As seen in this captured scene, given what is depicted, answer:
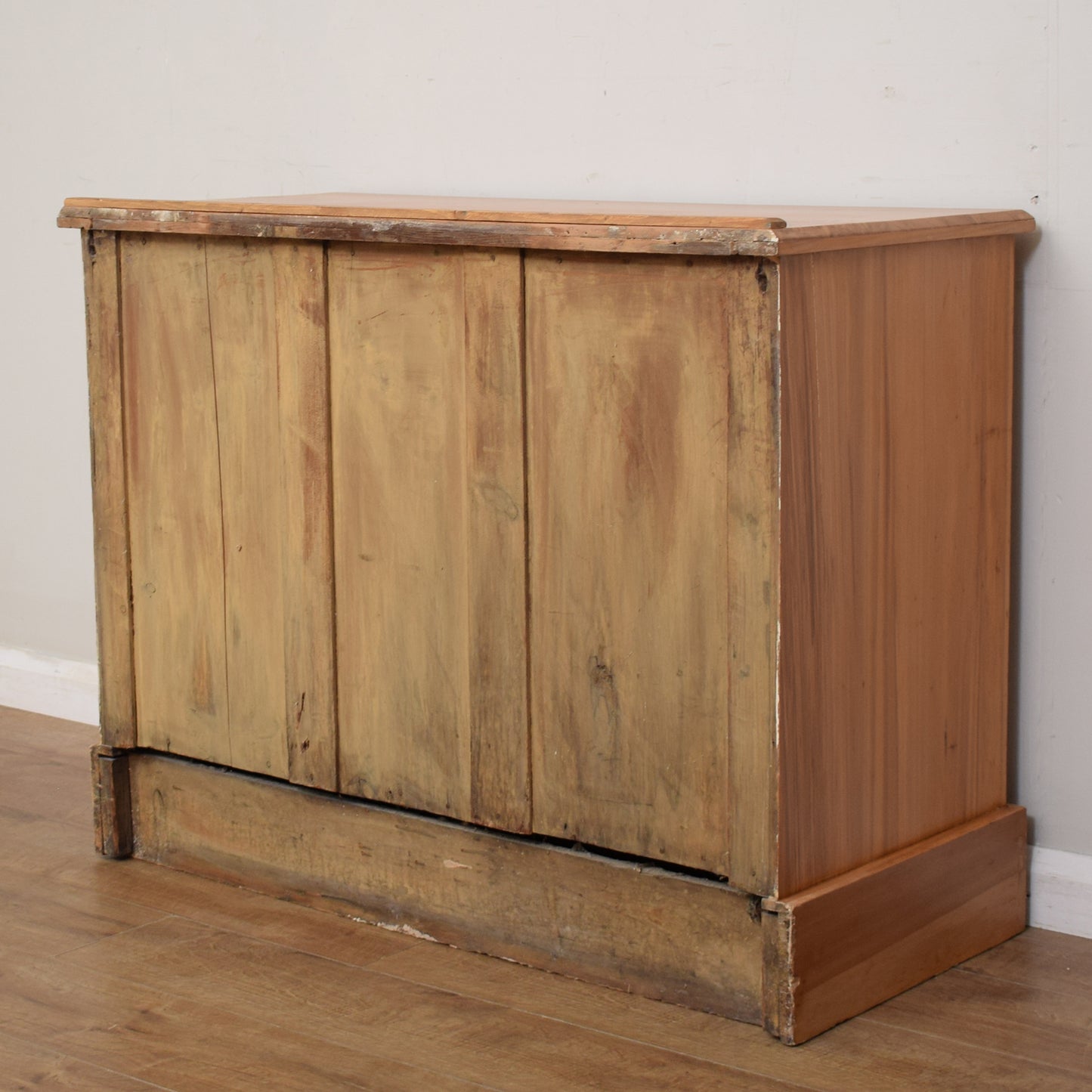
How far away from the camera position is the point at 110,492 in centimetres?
300

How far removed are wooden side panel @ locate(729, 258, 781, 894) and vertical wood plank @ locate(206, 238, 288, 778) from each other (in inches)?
31.9

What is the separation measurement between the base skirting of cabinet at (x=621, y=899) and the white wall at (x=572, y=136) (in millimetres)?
266

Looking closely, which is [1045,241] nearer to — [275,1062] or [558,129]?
[558,129]

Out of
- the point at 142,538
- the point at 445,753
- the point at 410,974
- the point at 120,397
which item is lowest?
the point at 410,974

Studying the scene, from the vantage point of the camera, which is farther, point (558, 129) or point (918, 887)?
point (558, 129)

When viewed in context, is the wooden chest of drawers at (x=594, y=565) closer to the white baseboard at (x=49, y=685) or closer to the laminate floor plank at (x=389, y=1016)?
the laminate floor plank at (x=389, y=1016)

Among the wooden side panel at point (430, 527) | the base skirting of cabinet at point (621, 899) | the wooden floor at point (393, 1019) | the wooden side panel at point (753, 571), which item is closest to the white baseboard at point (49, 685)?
the base skirting of cabinet at point (621, 899)

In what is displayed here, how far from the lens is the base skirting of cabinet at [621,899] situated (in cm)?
239

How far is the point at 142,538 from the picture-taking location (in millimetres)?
2984

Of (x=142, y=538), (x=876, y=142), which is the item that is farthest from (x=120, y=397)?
(x=876, y=142)

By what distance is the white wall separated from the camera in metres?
2.63

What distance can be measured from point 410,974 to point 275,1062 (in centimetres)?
32

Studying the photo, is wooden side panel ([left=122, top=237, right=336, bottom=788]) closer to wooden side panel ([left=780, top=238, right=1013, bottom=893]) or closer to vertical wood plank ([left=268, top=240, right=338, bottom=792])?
vertical wood plank ([left=268, top=240, right=338, bottom=792])

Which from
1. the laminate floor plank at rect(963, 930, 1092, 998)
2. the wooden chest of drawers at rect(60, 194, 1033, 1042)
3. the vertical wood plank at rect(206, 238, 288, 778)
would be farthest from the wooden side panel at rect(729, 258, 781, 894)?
the vertical wood plank at rect(206, 238, 288, 778)
